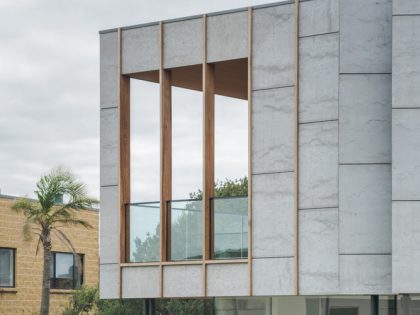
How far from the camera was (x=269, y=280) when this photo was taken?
74.9 feet

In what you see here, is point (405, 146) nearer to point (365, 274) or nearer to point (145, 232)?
point (365, 274)

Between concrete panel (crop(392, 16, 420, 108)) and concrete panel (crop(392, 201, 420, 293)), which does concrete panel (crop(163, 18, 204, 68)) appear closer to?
concrete panel (crop(392, 16, 420, 108))

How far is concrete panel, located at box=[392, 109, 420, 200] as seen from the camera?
2125cm

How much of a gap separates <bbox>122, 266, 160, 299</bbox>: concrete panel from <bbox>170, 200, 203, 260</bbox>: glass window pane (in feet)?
1.84

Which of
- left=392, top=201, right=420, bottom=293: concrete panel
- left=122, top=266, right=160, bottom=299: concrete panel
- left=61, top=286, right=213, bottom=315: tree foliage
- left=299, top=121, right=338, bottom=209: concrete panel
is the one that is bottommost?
left=61, top=286, right=213, bottom=315: tree foliage

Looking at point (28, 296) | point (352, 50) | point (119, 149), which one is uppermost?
point (352, 50)

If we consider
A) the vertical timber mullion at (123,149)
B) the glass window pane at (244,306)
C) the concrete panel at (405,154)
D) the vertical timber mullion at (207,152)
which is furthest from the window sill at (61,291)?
the concrete panel at (405,154)

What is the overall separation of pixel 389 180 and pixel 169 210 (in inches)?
189

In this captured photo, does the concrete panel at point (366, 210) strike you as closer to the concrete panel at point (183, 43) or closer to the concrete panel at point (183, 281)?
the concrete panel at point (183, 281)

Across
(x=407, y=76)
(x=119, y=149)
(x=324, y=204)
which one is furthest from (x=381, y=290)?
(x=119, y=149)

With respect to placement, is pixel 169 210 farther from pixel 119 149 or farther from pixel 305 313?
pixel 305 313

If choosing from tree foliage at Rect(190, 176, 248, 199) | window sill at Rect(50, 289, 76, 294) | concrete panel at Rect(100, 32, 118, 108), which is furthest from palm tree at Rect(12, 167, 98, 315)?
concrete panel at Rect(100, 32, 118, 108)

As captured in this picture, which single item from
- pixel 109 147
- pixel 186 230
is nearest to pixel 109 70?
pixel 109 147

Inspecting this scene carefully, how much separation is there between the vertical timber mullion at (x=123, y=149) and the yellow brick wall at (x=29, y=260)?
24287 mm
